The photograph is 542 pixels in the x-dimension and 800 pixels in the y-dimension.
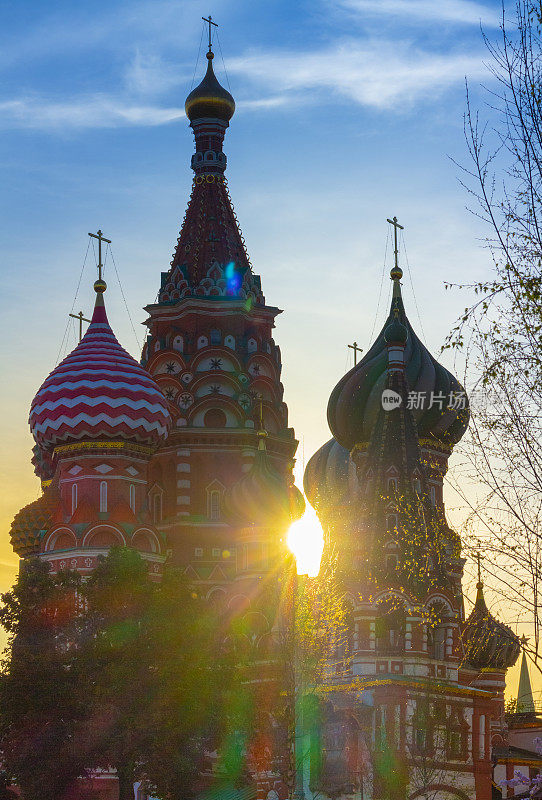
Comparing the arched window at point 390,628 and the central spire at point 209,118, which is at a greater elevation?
the central spire at point 209,118

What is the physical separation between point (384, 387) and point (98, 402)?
25.2ft

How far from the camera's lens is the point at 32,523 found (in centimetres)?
3891

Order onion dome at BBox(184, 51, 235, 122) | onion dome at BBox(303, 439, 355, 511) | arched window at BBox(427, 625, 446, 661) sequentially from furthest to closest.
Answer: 1. onion dome at BBox(184, 51, 235, 122)
2. onion dome at BBox(303, 439, 355, 511)
3. arched window at BBox(427, 625, 446, 661)

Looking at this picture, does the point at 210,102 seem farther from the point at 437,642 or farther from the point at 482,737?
the point at 482,737

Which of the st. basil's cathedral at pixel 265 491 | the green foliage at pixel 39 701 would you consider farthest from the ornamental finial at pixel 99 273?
the green foliage at pixel 39 701

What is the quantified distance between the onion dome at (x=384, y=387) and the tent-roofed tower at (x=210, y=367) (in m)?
2.72

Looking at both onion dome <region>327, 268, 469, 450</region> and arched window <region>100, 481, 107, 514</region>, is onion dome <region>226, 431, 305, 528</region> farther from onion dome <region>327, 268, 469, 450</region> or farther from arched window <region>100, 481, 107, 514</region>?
arched window <region>100, 481, 107, 514</region>

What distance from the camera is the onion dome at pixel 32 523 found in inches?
1526

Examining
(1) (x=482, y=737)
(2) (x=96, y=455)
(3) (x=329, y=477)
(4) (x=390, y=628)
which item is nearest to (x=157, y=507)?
(2) (x=96, y=455)

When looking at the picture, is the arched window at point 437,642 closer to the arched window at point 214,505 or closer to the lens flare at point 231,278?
the arched window at point 214,505

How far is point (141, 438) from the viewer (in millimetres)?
37812

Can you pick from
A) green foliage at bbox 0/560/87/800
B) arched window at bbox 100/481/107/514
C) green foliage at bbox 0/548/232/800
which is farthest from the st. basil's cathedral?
green foliage at bbox 0/560/87/800

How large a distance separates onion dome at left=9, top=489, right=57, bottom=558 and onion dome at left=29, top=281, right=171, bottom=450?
154 cm

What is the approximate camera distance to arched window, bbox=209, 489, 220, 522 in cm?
4081
